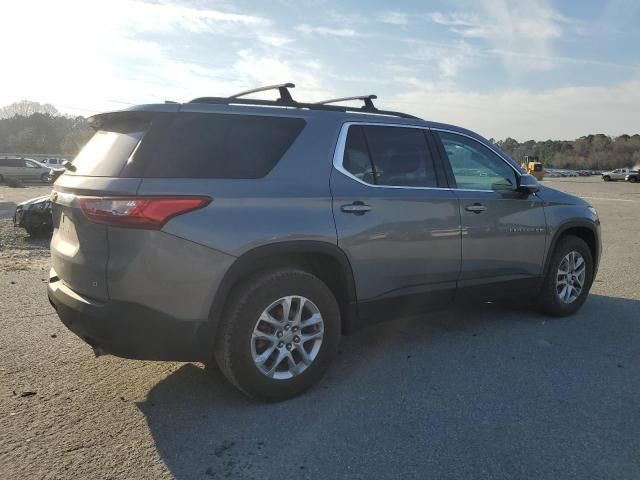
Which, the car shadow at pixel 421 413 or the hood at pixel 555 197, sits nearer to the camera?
the car shadow at pixel 421 413

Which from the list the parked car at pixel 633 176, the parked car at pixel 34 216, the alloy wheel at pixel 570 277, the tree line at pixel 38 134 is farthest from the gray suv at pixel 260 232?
the tree line at pixel 38 134

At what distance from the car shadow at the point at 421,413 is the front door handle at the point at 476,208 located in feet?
3.69

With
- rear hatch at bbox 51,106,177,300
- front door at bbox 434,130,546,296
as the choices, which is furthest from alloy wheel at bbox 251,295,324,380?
front door at bbox 434,130,546,296

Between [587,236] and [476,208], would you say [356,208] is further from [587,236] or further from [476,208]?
[587,236]

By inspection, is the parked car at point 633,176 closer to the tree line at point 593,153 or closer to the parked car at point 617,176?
the parked car at point 617,176

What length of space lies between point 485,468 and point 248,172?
211 cm

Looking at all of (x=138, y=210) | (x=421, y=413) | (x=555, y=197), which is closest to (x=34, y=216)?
(x=138, y=210)

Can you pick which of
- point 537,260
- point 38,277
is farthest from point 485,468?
point 38,277

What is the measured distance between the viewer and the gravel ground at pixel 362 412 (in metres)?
2.77

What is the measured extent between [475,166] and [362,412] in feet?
8.06

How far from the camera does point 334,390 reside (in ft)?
12.1

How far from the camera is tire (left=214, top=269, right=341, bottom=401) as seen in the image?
10.7 feet

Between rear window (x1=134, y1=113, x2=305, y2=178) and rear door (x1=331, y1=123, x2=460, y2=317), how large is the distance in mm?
448

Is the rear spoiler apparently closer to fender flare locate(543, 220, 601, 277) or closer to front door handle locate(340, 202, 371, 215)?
front door handle locate(340, 202, 371, 215)
